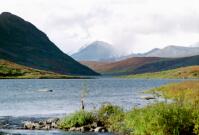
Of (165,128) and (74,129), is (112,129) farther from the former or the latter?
(165,128)

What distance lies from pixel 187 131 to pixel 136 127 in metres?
4.63

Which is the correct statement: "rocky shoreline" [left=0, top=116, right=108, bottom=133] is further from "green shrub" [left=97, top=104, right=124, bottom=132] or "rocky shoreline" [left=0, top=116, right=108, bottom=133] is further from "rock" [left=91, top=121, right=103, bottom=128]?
"green shrub" [left=97, top=104, right=124, bottom=132]

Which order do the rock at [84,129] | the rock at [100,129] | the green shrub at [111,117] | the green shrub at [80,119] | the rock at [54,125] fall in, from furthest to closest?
the rock at [54,125]
the green shrub at [80,119]
the rock at [84,129]
the rock at [100,129]
the green shrub at [111,117]

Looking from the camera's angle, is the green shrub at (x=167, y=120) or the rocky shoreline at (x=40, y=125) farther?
the rocky shoreline at (x=40, y=125)

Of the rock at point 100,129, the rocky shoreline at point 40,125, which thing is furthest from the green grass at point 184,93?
the rocky shoreline at point 40,125

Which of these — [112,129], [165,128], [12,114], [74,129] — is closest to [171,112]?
[165,128]

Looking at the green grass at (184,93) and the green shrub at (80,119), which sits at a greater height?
the green grass at (184,93)

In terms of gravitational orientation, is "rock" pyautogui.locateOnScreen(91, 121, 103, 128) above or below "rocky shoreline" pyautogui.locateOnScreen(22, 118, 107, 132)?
above

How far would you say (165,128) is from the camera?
4247 cm

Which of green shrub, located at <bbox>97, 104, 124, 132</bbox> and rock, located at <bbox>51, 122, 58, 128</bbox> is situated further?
rock, located at <bbox>51, 122, 58, 128</bbox>

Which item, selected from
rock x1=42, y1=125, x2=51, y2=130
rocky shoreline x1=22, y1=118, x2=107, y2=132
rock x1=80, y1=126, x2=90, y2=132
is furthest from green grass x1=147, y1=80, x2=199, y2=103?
rock x1=42, y1=125, x2=51, y2=130

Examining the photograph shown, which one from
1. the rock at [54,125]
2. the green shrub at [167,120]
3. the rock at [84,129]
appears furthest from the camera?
the rock at [54,125]

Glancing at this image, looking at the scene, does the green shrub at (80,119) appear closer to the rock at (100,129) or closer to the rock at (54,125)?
the rock at (54,125)

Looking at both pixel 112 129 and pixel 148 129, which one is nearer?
pixel 148 129
